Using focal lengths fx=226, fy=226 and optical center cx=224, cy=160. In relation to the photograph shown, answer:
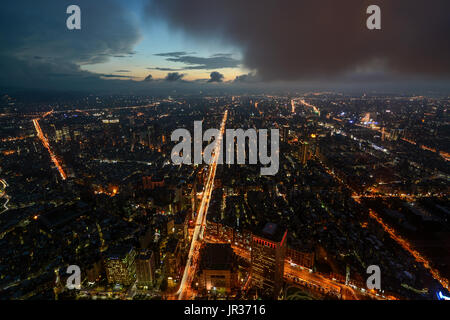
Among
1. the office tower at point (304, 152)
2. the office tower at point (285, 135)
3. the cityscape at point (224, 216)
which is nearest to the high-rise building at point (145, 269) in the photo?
the cityscape at point (224, 216)

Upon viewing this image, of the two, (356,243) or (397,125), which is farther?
(397,125)

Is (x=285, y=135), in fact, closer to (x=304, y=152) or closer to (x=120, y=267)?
(x=304, y=152)

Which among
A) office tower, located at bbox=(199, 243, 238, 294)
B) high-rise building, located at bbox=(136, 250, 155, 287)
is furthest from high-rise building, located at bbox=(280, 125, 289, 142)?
high-rise building, located at bbox=(136, 250, 155, 287)

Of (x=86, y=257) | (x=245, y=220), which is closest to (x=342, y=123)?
(x=245, y=220)

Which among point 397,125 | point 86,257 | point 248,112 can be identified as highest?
point 248,112

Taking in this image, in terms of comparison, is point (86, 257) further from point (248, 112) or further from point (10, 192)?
point (248, 112)

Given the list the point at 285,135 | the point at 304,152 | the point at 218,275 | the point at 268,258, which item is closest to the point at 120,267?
the point at 218,275
